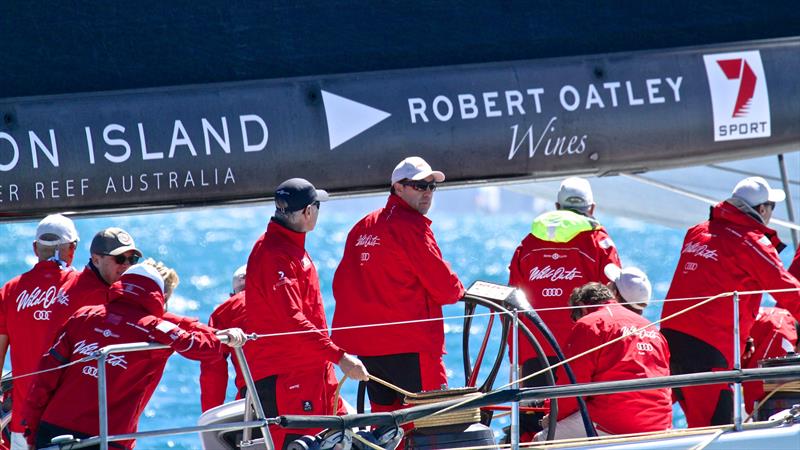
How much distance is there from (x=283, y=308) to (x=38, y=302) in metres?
0.99

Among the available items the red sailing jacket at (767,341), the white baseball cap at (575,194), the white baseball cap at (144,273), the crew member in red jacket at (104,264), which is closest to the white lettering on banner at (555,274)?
the white baseball cap at (575,194)

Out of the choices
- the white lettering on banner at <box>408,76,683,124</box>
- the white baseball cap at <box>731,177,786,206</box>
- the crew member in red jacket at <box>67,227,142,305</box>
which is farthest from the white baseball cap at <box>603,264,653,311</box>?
the crew member in red jacket at <box>67,227,142,305</box>

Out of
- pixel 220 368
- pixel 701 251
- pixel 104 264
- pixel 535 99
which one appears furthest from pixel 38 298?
pixel 701 251

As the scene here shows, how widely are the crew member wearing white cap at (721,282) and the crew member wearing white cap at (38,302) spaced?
2050 mm

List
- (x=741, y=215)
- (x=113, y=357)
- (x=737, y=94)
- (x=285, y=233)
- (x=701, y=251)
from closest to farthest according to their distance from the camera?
(x=113, y=357), (x=285, y=233), (x=741, y=215), (x=701, y=251), (x=737, y=94)

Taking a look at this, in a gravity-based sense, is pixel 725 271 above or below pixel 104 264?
below

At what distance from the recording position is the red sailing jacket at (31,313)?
14.2 ft

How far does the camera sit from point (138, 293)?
11.9 ft

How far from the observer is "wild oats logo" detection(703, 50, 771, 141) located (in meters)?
5.04

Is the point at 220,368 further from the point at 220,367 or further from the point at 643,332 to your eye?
the point at 643,332

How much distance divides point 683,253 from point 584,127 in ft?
1.84

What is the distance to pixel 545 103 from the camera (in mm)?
4801

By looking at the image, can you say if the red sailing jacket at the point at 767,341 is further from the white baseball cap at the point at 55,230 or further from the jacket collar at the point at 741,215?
the white baseball cap at the point at 55,230

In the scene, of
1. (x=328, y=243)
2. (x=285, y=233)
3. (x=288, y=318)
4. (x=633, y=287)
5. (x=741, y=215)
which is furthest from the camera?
(x=328, y=243)
